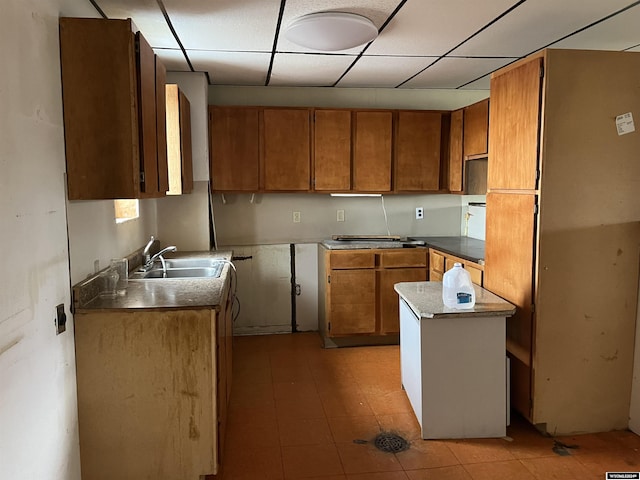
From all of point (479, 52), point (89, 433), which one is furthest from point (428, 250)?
point (89, 433)

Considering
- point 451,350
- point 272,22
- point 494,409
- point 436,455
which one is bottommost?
point 436,455

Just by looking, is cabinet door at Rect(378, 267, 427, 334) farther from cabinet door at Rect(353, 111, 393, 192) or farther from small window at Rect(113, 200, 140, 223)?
small window at Rect(113, 200, 140, 223)

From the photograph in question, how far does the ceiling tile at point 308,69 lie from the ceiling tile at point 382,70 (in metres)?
0.11

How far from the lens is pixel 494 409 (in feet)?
8.77

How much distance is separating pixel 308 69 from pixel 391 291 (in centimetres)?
194

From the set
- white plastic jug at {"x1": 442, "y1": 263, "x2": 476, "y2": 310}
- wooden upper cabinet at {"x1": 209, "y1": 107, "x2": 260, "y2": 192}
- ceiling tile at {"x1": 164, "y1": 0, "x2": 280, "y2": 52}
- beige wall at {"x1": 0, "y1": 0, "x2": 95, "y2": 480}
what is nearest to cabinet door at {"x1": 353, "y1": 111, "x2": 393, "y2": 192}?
wooden upper cabinet at {"x1": 209, "y1": 107, "x2": 260, "y2": 192}

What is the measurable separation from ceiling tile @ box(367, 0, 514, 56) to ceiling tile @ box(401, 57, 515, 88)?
341mm

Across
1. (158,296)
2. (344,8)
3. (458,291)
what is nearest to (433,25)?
(344,8)

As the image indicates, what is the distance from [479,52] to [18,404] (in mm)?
3237

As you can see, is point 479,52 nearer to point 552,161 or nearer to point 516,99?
point 516,99

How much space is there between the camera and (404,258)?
4.18 meters

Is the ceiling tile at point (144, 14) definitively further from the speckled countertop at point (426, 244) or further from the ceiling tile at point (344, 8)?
the speckled countertop at point (426, 244)

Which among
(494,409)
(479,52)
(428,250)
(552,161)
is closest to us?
(552,161)

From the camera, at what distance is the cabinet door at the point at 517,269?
8.62ft
